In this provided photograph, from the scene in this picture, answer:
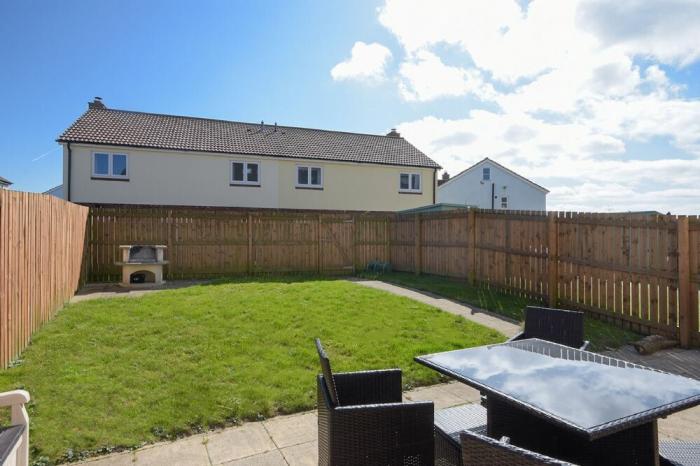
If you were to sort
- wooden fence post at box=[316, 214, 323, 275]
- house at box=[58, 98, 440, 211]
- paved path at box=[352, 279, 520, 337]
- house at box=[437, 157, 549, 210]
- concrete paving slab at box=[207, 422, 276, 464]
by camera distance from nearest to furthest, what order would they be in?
Answer: 1. concrete paving slab at box=[207, 422, 276, 464]
2. paved path at box=[352, 279, 520, 337]
3. wooden fence post at box=[316, 214, 323, 275]
4. house at box=[58, 98, 440, 211]
5. house at box=[437, 157, 549, 210]

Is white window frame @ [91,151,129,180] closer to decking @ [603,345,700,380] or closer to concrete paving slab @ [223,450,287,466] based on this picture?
concrete paving slab @ [223,450,287,466]

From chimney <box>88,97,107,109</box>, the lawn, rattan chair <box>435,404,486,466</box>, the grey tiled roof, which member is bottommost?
the lawn

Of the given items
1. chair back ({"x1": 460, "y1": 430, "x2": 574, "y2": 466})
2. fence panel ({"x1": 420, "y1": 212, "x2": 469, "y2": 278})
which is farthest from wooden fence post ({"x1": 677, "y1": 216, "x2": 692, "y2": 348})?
chair back ({"x1": 460, "y1": 430, "x2": 574, "y2": 466})

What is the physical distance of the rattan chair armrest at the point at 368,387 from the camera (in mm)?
2658

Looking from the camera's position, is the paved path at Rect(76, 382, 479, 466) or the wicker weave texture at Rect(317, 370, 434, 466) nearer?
the wicker weave texture at Rect(317, 370, 434, 466)

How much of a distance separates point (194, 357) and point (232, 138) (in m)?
16.9

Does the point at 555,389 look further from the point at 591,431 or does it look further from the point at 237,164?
the point at 237,164

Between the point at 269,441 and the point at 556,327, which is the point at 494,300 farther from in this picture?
the point at 269,441

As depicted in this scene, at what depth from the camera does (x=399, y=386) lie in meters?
2.77

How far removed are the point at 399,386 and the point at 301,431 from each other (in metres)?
1.36

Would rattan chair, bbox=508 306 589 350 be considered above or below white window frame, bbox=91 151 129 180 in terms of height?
below

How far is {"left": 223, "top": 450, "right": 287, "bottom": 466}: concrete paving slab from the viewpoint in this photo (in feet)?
10.2

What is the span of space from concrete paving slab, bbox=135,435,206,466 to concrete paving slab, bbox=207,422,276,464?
2.8 inches

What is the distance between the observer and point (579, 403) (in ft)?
6.66
